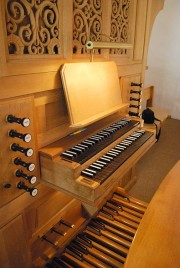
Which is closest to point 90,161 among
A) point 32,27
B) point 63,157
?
point 63,157

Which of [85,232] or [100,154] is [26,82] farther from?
[85,232]

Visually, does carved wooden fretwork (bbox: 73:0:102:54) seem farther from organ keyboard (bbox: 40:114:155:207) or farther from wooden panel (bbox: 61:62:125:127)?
organ keyboard (bbox: 40:114:155:207)

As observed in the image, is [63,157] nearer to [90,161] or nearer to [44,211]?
[90,161]

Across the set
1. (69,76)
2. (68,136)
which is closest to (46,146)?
(68,136)

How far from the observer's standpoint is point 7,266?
1.50 meters

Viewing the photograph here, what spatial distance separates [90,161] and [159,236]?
0.63m

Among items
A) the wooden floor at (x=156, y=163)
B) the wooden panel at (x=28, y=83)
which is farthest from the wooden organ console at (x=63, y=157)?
the wooden floor at (x=156, y=163)

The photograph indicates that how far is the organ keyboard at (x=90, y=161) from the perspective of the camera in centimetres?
139

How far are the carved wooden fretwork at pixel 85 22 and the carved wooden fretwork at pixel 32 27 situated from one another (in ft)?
0.72

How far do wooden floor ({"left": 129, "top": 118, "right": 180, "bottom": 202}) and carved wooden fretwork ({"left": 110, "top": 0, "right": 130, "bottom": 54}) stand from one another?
182 cm

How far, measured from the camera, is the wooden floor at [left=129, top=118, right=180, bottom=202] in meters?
3.11

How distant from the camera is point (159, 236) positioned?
3.58 feet

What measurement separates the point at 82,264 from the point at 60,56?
163cm

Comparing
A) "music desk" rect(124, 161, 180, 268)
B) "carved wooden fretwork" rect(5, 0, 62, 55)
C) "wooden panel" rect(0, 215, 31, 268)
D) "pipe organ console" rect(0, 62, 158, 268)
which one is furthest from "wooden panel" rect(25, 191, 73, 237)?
"carved wooden fretwork" rect(5, 0, 62, 55)
